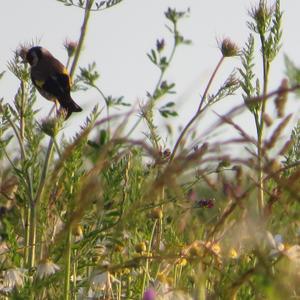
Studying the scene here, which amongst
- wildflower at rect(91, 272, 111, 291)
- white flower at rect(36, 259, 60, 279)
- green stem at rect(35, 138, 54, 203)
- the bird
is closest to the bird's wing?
the bird

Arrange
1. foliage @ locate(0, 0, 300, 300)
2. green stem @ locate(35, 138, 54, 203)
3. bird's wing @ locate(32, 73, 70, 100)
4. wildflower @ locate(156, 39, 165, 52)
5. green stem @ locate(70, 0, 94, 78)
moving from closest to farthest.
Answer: foliage @ locate(0, 0, 300, 300), green stem @ locate(35, 138, 54, 203), green stem @ locate(70, 0, 94, 78), wildflower @ locate(156, 39, 165, 52), bird's wing @ locate(32, 73, 70, 100)

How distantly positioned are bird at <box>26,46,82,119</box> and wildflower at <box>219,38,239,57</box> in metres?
1.11

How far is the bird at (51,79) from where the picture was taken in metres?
5.14

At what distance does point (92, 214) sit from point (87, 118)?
315 millimetres

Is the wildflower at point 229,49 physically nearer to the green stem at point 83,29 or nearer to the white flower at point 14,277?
the green stem at point 83,29

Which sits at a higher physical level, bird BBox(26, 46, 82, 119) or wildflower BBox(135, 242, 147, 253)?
bird BBox(26, 46, 82, 119)

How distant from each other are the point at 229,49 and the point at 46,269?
1.50 metres

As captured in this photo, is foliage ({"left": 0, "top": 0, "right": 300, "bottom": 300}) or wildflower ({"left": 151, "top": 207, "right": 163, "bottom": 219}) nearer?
foliage ({"left": 0, "top": 0, "right": 300, "bottom": 300})

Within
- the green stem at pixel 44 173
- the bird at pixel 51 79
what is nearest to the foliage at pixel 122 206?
the green stem at pixel 44 173

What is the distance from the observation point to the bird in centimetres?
514

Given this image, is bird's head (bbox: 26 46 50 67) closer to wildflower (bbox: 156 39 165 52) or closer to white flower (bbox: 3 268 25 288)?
wildflower (bbox: 156 39 165 52)

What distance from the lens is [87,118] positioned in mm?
3244

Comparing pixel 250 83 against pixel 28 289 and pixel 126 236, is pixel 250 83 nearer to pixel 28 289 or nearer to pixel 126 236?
pixel 126 236

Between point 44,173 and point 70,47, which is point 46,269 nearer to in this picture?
point 44,173
